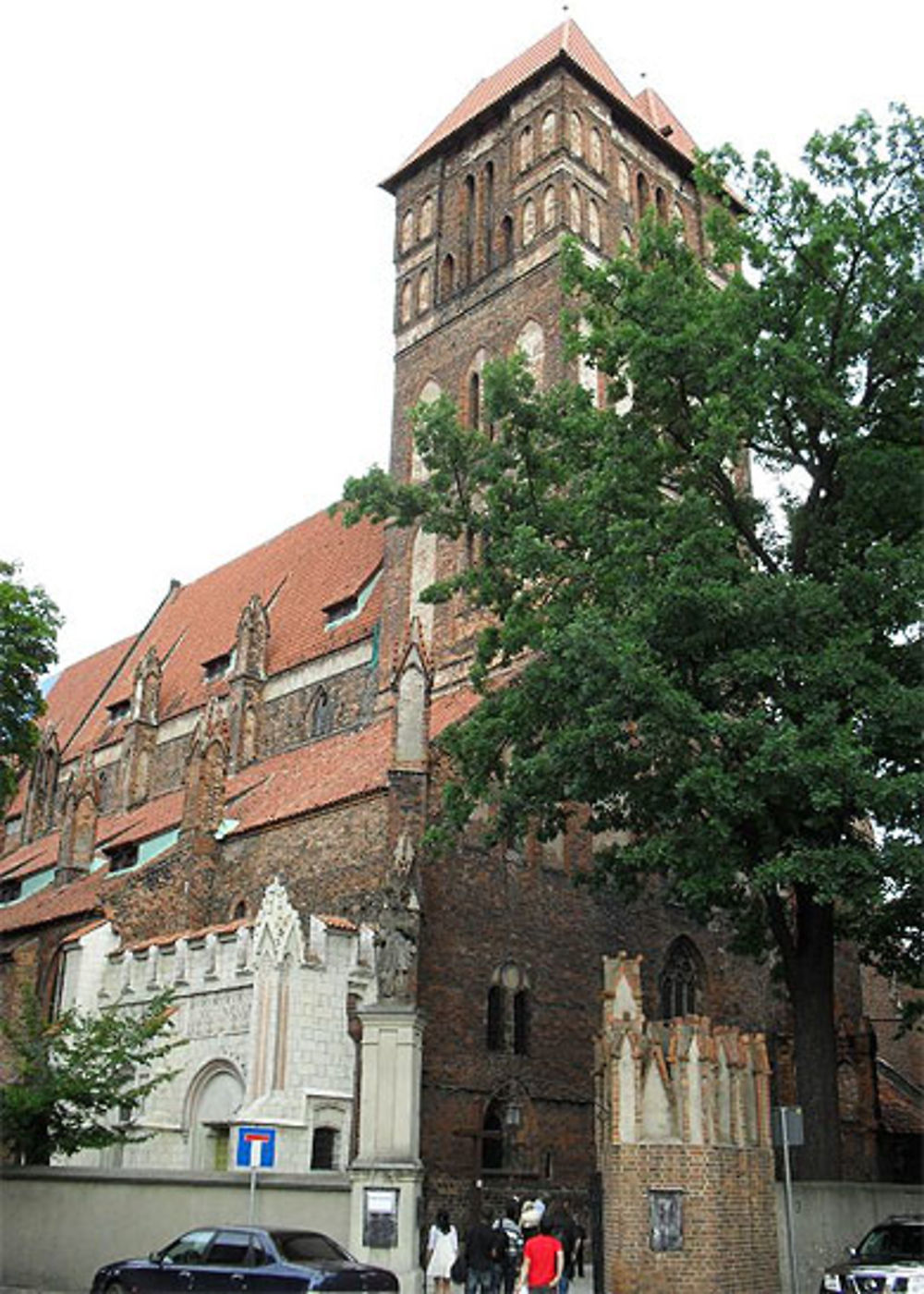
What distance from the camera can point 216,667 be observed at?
36.0 metres

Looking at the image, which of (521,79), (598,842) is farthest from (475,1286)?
(521,79)

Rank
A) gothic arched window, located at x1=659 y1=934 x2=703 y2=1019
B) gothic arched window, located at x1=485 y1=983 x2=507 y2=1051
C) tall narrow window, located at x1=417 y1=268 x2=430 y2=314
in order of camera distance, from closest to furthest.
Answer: gothic arched window, located at x1=485 y1=983 x2=507 y2=1051
gothic arched window, located at x1=659 y1=934 x2=703 y2=1019
tall narrow window, located at x1=417 y1=268 x2=430 y2=314

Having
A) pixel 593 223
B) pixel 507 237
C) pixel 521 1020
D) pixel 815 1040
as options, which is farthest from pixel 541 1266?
pixel 507 237

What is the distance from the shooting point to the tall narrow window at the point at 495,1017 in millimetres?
22109

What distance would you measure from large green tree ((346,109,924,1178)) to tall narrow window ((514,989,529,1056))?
15.9 feet

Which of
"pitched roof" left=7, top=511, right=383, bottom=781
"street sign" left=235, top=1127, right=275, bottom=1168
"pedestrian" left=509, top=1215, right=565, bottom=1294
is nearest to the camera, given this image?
"pedestrian" left=509, top=1215, right=565, bottom=1294

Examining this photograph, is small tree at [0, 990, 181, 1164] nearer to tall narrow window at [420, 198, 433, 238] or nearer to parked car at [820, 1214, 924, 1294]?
parked car at [820, 1214, 924, 1294]

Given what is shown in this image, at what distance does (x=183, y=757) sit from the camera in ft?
113

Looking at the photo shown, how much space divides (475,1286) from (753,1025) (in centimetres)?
1206

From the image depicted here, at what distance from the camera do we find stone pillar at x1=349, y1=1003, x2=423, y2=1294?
47.1ft

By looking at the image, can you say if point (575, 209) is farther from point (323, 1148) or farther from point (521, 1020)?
point (323, 1148)

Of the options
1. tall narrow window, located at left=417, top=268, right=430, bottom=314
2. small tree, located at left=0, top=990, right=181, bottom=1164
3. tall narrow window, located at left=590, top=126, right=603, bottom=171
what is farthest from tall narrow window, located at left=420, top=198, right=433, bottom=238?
small tree, located at left=0, top=990, right=181, bottom=1164

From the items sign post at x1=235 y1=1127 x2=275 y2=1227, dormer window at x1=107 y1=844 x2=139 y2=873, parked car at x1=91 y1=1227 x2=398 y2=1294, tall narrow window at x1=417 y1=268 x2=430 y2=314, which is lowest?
parked car at x1=91 y1=1227 x2=398 y2=1294

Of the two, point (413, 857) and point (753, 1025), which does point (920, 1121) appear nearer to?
point (753, 1025)
